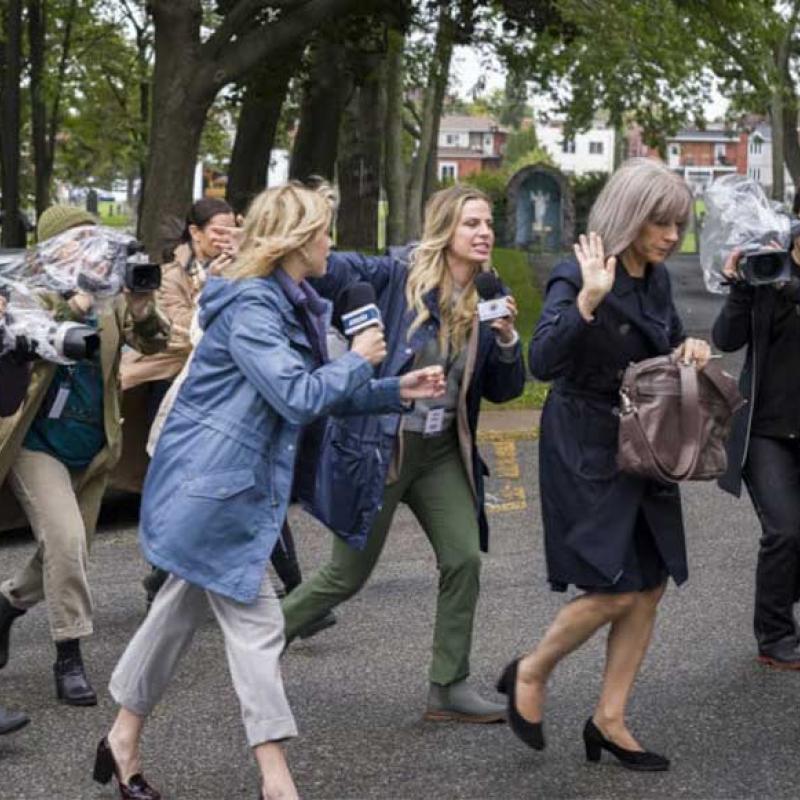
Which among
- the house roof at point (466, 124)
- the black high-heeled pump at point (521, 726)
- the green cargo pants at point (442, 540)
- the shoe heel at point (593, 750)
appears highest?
the house roof at point (466, 124)

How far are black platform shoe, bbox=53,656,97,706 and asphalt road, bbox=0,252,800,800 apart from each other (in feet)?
0.21

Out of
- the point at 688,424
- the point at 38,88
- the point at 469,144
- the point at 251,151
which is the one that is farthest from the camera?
the point at 469,144

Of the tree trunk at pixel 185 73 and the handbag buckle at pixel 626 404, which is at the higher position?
the tree trunk at pixel 185 73

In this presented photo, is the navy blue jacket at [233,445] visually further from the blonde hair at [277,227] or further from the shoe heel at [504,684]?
the shoe heel at [504,684]

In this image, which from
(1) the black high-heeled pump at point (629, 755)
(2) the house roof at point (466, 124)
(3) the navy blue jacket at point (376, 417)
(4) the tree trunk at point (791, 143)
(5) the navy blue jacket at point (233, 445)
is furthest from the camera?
(2) the house roof at point (466, 124)

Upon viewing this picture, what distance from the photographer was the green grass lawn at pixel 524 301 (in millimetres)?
15062

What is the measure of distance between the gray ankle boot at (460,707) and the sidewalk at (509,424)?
22.0 feet

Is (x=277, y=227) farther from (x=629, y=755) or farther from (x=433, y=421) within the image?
(x=629, y=755)

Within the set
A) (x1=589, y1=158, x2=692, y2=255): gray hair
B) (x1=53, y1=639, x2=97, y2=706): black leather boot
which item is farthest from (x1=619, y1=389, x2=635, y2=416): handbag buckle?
(x1=53, y1=639, x2=97, y2=706): black leather boot

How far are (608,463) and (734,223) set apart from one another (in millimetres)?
1162

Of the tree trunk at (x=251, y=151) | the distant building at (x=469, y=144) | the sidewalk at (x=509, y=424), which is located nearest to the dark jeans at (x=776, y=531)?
the sidewalk at (x=509, y=424)

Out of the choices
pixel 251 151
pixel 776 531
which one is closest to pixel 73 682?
pixel 776 531

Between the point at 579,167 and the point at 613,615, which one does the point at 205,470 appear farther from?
the point at 579,167

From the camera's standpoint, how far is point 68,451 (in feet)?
21.6
